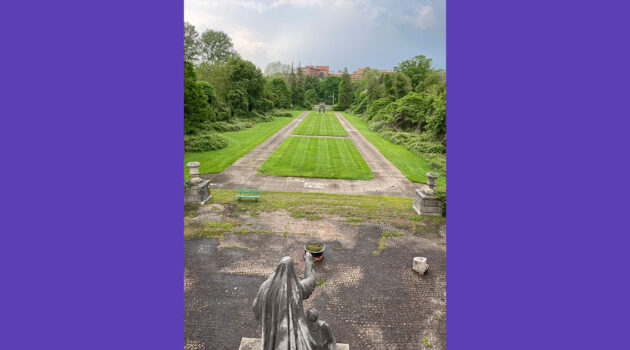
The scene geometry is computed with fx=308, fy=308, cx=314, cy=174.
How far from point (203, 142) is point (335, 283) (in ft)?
67.7

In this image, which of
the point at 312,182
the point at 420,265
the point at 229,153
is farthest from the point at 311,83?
the point at 420,265

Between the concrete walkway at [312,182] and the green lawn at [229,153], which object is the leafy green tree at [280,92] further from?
the concrete walkway at [312,182]

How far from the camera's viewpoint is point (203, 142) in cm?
2558

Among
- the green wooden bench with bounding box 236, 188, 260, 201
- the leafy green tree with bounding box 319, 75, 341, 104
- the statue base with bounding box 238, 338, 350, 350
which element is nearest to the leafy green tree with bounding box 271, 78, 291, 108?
the leafy green tree with bounding box 319, 75, 341, 104

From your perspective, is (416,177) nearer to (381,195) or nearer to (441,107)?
(381,195)

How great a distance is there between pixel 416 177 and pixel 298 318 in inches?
695

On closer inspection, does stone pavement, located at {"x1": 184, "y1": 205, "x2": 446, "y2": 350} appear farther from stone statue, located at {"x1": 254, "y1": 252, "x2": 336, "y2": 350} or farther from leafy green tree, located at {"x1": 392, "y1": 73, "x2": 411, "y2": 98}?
leafy green tree, located at {"x1": 392, "y1": 73, "x2": 411, "y2": 98}

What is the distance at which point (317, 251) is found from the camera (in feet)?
30.7

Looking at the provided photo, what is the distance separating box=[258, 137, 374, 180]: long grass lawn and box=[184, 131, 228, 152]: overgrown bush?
16.8 ft

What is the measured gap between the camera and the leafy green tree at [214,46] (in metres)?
55.8

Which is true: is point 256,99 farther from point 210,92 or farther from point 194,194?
point 194,194

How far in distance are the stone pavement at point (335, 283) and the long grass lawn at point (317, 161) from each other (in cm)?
831

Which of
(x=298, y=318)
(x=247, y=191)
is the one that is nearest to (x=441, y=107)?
(x=247, y=191)

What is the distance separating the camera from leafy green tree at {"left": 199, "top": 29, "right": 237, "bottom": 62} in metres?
55.8
